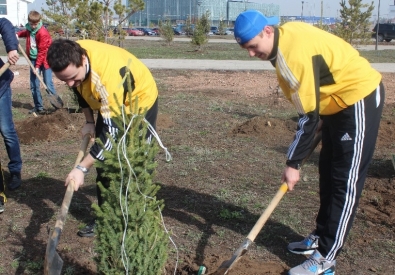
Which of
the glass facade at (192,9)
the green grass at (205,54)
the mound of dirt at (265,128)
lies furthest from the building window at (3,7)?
the mound of dirt at (265,128)

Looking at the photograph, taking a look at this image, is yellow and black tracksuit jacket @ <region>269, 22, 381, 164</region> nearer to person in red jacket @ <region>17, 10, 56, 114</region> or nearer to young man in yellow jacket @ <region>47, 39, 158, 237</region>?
young man in yellow jacket @ <region>47, 39, 158, 237</region>

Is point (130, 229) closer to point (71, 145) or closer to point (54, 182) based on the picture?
point (54, 182)

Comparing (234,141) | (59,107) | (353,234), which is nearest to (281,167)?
(234,141)

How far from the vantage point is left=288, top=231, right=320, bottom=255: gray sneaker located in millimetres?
3730

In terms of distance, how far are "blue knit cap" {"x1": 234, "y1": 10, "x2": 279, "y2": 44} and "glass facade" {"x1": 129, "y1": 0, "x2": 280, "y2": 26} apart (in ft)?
246

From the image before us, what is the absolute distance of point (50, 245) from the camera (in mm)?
2998

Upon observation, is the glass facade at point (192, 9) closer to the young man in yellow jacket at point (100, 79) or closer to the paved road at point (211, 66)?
the paved road at point (211, 66)

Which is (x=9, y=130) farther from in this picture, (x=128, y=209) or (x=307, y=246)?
(x=307, y=246)

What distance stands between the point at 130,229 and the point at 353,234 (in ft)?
6.58

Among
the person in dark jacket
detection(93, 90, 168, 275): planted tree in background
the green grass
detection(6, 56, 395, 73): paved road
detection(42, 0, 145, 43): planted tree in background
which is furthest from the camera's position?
the green grass

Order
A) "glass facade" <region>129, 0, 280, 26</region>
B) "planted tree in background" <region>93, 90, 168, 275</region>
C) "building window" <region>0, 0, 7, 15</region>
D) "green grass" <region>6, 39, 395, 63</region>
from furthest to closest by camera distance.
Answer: "glass facade" <region>129, 0, 280, 26</region>, "building window" <region>0, 0, 7, 15</region>, "green grass" <region>6, 39, 395, 63</region>, "planted tree in background" <region>93, 90, 168, 275</region>

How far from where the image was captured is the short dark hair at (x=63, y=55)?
2.99 meters

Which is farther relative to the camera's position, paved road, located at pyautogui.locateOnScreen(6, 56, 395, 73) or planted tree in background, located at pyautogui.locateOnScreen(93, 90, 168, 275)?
paved road, located at pyautogui.locateOnScreen(6, 56, 395, 73)

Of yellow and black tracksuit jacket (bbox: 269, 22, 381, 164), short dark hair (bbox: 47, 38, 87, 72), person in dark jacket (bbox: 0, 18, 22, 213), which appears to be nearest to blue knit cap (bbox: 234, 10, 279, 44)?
yellow and black tracksuit jacket (bbox: 269, 22, 381, 164)
